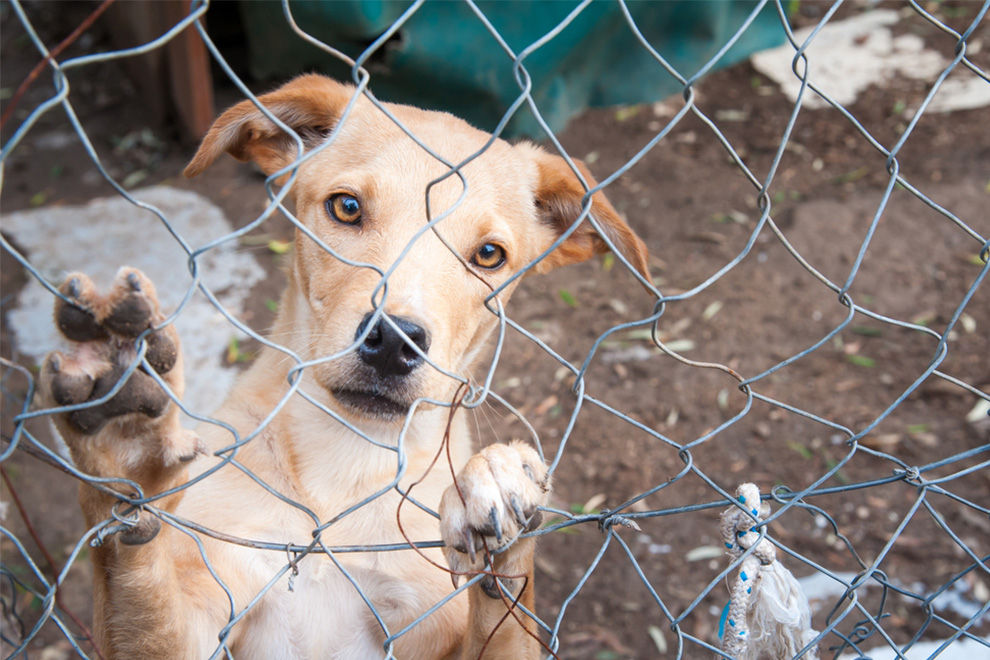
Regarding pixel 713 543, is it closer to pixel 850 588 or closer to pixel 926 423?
pixel 926 423

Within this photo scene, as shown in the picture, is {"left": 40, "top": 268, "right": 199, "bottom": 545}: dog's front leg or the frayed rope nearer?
{"left": 40, "top": 268, "right": 199, "bottom": 545}: dog's front leg

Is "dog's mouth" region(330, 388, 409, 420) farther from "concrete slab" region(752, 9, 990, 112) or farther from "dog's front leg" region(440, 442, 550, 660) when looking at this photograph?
"concrete slab" region(752, 9, 990, 112)

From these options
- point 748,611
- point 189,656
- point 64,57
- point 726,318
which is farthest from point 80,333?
point 64,57

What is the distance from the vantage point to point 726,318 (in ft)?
16.8

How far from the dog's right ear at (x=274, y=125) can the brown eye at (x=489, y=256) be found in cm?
70

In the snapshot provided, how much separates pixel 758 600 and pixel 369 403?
118 centimetres

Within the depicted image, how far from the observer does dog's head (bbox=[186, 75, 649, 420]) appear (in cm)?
223

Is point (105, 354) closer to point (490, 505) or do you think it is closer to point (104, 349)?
point (104, 349)

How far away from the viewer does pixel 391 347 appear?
215 centimetres

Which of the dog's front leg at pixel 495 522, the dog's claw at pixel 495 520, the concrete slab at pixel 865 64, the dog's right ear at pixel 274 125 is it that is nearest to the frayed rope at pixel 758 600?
the dog's front leg at pixel 495 522

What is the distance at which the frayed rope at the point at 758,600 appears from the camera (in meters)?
2.07

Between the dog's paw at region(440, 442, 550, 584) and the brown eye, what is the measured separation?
918mm

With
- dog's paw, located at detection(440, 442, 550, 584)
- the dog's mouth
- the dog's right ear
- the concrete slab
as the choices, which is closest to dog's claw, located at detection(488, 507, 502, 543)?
dog's paw, located at detection(440, 442, 550, 584)

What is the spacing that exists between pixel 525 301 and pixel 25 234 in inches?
128
